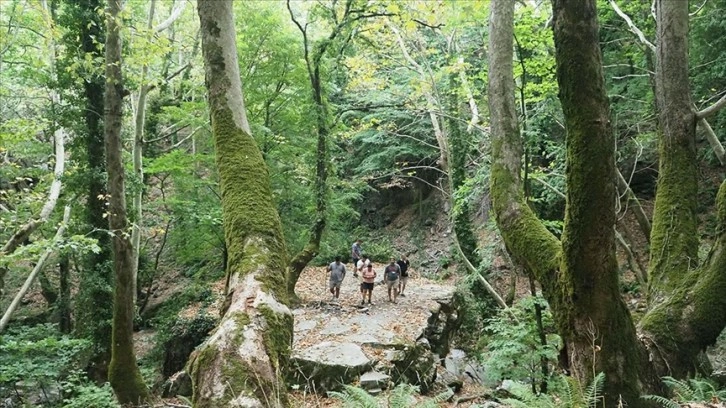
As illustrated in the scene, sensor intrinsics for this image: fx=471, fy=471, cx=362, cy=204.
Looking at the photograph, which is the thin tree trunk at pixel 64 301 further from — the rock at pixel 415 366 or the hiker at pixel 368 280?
the rock at pixel 415 366

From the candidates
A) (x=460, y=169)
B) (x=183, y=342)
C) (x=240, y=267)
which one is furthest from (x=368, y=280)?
(x=240, y=267)

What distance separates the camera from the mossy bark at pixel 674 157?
5.10 m

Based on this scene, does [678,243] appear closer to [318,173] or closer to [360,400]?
[360,400]

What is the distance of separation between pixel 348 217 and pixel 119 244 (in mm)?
18568

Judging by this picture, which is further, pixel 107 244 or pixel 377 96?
pixel 377 96

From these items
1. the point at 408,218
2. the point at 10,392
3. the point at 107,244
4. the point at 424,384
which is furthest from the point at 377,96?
the point at 10,392

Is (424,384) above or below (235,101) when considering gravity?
below

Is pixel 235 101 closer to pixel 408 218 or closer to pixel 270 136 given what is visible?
pixel 270 136

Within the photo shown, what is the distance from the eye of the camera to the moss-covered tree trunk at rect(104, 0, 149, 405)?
7.54 m

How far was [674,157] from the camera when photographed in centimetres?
539

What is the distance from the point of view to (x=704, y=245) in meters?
14.1

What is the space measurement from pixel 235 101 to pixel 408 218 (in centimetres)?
2410

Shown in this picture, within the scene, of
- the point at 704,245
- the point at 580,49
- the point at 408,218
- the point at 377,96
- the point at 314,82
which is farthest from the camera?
the point at 408,218

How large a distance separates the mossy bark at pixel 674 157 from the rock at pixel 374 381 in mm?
4700
